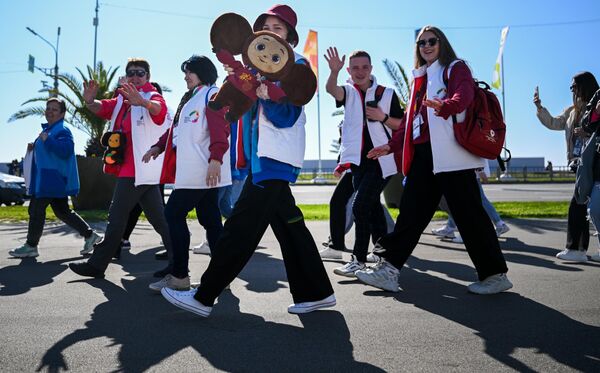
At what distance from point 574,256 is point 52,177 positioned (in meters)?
5.64

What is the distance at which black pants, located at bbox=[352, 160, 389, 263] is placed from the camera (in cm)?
457

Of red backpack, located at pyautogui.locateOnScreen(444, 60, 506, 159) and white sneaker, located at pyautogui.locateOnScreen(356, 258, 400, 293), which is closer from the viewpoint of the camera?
red backpack, located at pyautogui.locateOnScreen(444, 60, 506, 159)

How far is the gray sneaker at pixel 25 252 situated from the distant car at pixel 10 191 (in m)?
13.6

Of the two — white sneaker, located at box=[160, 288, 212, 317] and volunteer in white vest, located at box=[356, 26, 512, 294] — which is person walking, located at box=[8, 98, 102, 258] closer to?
white sneaker, located at box=[160, 288, 212, 317]

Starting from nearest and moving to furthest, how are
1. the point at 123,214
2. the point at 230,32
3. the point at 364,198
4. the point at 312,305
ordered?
the point at 230,32 < the point at 312,305 < the point at 123,214 < the point at 364,198

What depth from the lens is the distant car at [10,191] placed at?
696 inches

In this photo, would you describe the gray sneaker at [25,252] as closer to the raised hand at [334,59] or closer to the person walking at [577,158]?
the raised hand at [334,59]

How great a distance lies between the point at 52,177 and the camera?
5.89 metres

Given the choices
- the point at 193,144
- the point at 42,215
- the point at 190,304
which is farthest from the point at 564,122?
the point at 42,215

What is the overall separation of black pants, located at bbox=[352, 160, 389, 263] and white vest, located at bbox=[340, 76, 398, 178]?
0.09 meters

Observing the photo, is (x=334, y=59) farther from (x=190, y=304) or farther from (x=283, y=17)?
(x=190, y=304)

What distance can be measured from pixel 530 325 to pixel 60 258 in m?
4.86

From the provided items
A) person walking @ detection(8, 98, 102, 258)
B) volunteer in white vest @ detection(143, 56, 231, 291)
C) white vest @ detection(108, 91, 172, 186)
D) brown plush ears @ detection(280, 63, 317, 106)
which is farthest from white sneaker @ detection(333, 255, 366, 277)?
person walking @ detection(8, 98, 102, 258)

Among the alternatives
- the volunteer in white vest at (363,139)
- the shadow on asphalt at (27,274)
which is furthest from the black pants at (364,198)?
the shadow on asphalt at (27,274)
